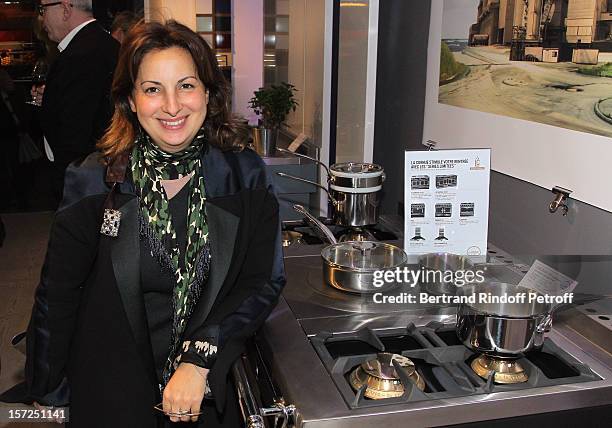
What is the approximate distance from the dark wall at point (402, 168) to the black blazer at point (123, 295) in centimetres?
69

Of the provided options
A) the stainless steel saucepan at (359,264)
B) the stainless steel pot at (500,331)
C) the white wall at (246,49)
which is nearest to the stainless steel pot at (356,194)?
the stainless steel saucepan at (359,264)

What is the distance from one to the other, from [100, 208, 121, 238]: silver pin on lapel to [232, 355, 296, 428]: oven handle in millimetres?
364

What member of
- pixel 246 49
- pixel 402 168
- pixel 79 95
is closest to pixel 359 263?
pixel 402 168

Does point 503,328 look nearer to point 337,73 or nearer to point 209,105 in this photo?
point 209,105

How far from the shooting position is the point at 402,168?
2.52 metres

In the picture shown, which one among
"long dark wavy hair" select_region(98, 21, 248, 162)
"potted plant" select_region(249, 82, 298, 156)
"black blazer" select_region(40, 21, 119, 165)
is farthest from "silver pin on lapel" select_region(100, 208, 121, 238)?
"potted plant" select_region(249, 82, 298, 156)

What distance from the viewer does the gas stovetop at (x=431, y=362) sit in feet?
3.31

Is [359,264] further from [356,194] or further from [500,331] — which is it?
[500,331]

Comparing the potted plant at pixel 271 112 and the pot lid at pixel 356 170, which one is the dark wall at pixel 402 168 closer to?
the pot lid at pixel 356 170

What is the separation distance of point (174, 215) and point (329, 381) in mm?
474

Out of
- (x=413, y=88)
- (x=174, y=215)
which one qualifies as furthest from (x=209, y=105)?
(x=413, y=88)

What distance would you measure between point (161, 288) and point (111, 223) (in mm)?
170

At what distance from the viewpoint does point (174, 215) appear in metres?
1.29

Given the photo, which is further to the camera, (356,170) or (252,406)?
(356,170)
